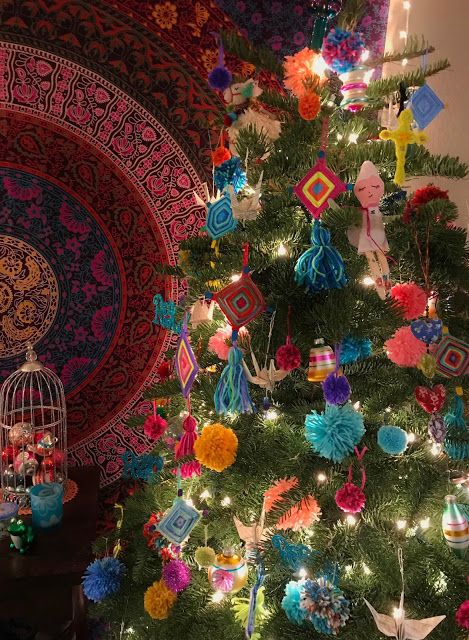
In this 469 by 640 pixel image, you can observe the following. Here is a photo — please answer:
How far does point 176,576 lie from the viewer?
1167 millimetres

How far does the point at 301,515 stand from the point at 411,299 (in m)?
0.44

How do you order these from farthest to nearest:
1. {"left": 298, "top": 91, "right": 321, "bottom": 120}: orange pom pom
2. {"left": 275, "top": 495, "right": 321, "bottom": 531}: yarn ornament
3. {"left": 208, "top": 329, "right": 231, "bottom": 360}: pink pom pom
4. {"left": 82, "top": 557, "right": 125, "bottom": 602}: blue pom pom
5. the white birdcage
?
the white birdcage
{"left": 82, "top": 557, "right": 125, "bottom": 602}: blue pom pom
{"left": 208, "top": 329, "right": 231, "bottom": 360}: pink pom pom
{"left": 275, "top": 495, "right": 321, "bottom": 531}: yarn ornament
{"left": 298, "top": 91, "right": 321, "bottom": 120}: orange pom pom

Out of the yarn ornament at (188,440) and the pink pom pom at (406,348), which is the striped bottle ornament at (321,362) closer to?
the pink pom pom at (406,348)

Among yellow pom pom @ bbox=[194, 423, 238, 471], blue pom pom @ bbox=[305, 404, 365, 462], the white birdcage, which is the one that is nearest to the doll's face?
blue pom pom @ bbox=[305, 404, 365, 462]

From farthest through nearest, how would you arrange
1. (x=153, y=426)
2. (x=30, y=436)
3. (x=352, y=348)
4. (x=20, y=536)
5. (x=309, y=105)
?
(x=30, y=436) < (x=20, y=536) < (x=153, y=426) < (x=352, y=348) < (x=309, y=105)

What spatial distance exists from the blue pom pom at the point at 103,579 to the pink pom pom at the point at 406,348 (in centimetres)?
84

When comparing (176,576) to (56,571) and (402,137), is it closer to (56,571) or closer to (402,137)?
(56,571)

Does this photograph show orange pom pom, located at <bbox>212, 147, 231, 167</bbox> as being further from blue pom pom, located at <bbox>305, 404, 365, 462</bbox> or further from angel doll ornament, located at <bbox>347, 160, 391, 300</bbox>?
blue pom pom, located at <bbox>305, 404, 365, 462</bbox>

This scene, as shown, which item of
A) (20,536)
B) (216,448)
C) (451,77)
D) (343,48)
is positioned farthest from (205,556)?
(451,77)

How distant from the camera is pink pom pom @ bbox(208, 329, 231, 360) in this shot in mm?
1115

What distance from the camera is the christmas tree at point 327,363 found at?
944mm

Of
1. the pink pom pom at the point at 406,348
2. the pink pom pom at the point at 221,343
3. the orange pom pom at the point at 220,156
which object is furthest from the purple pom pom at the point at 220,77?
the pink pom pom at the point at 406,348

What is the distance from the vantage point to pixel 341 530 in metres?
1.03

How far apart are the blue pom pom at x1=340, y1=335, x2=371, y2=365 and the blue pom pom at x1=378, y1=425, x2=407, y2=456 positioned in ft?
0.47
